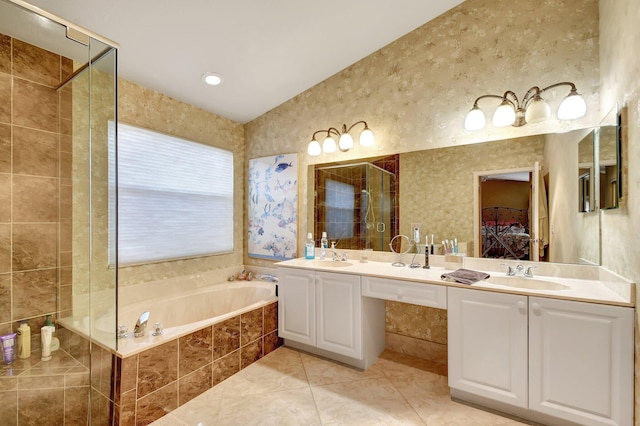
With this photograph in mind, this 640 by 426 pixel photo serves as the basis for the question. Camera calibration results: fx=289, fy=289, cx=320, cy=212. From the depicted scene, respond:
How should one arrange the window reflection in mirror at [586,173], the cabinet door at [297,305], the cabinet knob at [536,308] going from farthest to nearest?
the cabinet door at [297,305]
the window reflection in mirror at [586,173]
the cabinet knob at [536,308]

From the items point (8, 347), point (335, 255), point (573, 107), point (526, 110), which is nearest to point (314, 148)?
point (335, 255)

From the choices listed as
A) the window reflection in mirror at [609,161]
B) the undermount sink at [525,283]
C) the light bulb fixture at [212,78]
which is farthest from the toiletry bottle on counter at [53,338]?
the window reflection in mirror at [609,161]

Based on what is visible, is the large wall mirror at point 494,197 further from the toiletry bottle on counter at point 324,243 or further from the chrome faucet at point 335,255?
the toiletry bottle on counter at point 324,243

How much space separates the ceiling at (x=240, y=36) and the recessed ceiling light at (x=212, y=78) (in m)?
0.04

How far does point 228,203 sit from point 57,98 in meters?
1.61

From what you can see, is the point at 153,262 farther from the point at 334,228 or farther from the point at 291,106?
the point at 291,106

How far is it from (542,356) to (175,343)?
2.10 metres

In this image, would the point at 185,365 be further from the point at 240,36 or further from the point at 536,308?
the point at 240,36

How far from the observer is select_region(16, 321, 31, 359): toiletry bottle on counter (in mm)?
1809

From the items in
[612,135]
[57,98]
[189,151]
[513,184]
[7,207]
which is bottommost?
[7,207]

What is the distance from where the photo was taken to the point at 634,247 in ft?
4.30

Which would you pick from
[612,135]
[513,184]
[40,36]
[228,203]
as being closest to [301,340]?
[228,203]

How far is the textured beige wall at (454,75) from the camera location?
6.08 ft

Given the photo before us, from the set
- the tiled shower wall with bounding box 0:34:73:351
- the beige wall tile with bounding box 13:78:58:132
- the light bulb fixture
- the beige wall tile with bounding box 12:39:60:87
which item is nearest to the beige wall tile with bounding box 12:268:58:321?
the tiled shower wall with bounding box 0:34:73:351
